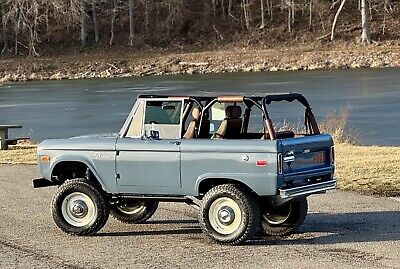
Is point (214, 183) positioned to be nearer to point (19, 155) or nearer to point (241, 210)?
point (241, 210)

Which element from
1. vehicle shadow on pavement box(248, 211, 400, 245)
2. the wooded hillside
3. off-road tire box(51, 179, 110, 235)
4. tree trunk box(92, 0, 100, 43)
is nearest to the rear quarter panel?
vehicle shadow on pavement box(248, 211, 400, 245)

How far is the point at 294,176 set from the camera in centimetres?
1036

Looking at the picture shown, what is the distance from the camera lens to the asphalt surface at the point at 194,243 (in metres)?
9.62

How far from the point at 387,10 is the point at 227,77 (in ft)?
78.0

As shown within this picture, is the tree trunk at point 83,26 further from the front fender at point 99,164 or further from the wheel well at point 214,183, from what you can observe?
the wheel well at point 214,183

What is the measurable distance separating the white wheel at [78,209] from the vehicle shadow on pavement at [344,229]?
217cm

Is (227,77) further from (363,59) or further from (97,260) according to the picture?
(97,260)

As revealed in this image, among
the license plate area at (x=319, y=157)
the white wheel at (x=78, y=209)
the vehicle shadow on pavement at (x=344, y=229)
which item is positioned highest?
the license plate area at (x=319, y=157)

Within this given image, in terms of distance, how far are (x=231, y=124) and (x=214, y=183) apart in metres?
0.85

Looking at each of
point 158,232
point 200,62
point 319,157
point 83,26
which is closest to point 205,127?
point 319,157

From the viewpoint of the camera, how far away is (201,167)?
10.6 meters

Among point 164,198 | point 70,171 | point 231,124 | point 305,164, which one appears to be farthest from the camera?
point 70,171

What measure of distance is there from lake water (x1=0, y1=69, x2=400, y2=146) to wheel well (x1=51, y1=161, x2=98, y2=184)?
9.48 metres

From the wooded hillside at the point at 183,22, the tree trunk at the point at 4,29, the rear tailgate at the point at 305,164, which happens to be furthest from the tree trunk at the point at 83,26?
the rear tailgate at the point at 305,164
